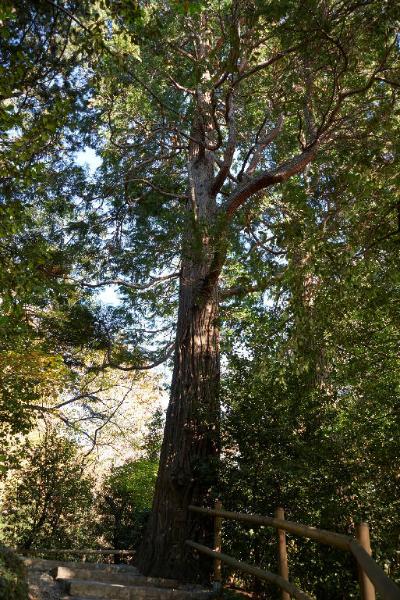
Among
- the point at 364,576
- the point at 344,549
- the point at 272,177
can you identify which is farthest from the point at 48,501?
the point at 364,576

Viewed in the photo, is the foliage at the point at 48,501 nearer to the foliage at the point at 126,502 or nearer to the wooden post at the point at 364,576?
the foliage at the point at 126,502

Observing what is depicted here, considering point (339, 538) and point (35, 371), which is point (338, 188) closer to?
point (339, 538)

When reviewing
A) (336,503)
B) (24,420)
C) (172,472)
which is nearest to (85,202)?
(24,420)

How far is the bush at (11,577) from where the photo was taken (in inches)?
117

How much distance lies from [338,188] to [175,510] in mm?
4469

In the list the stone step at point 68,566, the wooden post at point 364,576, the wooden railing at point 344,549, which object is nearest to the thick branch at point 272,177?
the wooden railing at point 344,549

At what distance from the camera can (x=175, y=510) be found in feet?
18.9

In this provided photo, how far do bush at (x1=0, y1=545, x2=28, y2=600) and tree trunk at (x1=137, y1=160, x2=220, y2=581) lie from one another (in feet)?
8.35

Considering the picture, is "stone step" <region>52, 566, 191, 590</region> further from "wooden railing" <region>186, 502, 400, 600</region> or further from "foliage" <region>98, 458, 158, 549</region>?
"foliage" <region>98, 458, 158, 549</region>

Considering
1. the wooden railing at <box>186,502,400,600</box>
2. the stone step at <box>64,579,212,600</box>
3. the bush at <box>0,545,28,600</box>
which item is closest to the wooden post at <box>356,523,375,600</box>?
the wooden railing at <box>186,502,400,600</box>

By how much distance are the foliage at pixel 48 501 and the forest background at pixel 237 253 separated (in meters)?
0.05

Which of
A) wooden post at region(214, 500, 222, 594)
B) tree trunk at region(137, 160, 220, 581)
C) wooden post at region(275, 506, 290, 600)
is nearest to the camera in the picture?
wooden post at region(275, 506, 290, 600)

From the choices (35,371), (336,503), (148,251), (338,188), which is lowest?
(336,503)

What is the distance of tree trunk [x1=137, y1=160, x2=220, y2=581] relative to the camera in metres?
5.60
